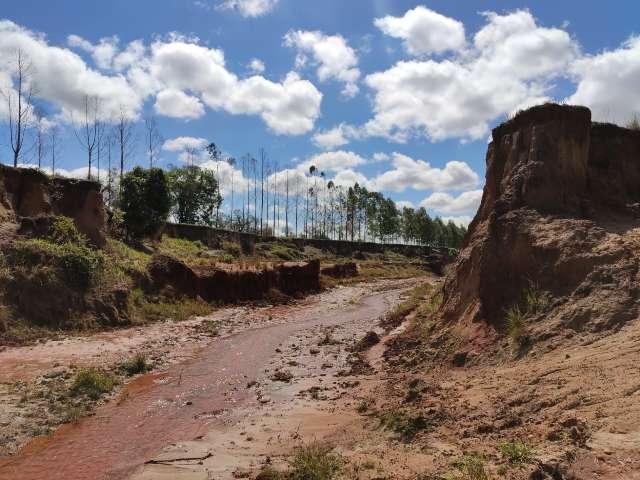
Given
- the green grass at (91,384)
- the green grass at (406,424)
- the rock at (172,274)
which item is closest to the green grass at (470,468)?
the green grass at (406,424)

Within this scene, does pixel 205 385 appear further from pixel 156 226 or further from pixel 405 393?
pixel 156 226

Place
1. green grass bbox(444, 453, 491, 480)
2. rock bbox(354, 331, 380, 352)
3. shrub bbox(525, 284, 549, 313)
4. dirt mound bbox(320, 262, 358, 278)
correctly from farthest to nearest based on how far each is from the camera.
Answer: dirt mound bbox(320, 262, 358, 278) → rock bbox(354, 331, 380, 352) → shrub bbox(525, 284, 549, 313) → green grass bbox(444, 453, 491, 480)

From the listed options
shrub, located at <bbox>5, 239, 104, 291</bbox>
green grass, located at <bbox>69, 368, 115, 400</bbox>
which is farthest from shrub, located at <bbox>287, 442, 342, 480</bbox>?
shrub, located at <bbox>5, 239, 104, 291</bbox>

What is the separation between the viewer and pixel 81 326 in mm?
17562

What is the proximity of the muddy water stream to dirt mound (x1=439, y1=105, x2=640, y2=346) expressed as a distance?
19.9 feet

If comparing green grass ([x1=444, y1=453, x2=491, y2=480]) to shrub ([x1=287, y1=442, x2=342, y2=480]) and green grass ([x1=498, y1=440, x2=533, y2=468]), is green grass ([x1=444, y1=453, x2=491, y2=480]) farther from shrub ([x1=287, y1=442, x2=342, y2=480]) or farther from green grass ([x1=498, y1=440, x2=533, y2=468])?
shrub ([x1=287, y1=442, x2=342, y2=480])

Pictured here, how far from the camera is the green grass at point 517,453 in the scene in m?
5.07

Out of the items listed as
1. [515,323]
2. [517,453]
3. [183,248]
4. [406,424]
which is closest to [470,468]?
[517,453]

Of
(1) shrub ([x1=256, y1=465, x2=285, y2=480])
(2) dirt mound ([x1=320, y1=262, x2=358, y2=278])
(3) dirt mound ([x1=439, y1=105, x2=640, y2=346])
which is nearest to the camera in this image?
(1) shrub ([x1=256, y1=465, x2=285, y2=480])

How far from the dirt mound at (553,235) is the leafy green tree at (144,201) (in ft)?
83.7

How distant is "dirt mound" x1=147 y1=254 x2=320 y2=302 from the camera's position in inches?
983

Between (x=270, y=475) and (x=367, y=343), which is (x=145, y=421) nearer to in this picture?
(x=270, y=475)

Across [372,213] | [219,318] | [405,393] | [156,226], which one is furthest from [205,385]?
[372,213]

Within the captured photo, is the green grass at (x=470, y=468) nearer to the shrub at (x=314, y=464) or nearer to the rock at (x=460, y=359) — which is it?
the shrub at (x=314, y=464)
